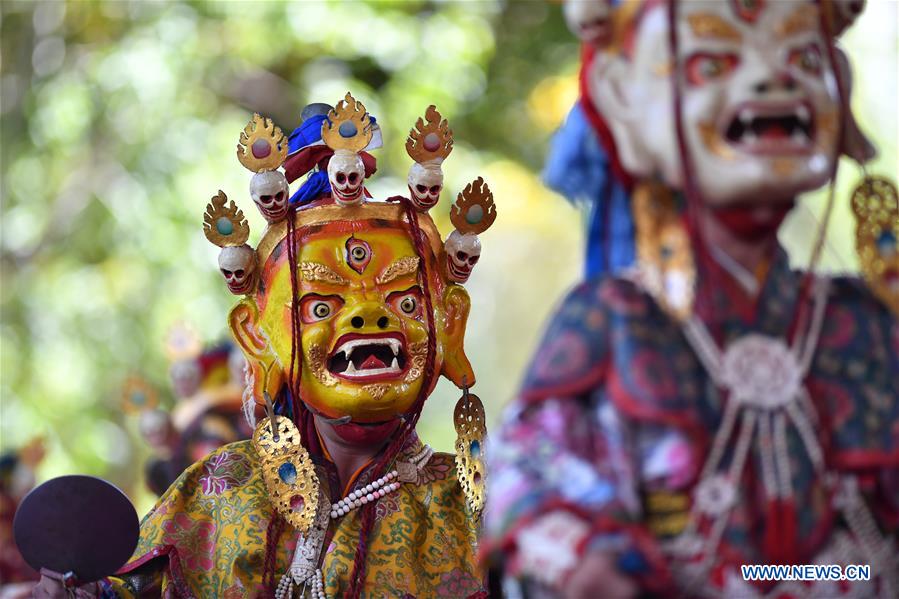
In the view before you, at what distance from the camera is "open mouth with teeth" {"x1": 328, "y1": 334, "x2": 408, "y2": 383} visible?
3.13m

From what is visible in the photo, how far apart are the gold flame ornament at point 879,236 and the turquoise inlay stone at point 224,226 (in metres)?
1.45

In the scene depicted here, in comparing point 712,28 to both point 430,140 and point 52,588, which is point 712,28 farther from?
point 52,588

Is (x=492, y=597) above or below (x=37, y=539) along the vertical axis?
below

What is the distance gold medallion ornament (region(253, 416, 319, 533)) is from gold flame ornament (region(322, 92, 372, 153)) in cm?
61

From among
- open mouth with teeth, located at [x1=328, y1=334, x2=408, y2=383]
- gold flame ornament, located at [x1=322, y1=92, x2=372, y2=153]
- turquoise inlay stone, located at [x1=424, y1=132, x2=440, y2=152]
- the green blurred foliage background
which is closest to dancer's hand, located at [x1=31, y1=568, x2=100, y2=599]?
open mouth with teeth, located at [x1=328, y1=334, x2=408, y2=383]

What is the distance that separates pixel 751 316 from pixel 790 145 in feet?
0.87

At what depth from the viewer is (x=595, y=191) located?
92.9 inches

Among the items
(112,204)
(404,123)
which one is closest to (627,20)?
(404,123)

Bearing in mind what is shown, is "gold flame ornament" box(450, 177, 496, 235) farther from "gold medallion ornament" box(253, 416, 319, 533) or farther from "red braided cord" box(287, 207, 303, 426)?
"gold medallion ornament" box(253, 416, 319, 533)

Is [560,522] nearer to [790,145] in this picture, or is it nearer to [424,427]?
[790,145]

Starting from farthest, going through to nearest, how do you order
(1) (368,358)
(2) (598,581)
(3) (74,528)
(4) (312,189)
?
(4) (312,189) < (1) (368,358) < (3) (74,528) < (2) (598,581)

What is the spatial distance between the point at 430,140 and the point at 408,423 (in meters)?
0.63

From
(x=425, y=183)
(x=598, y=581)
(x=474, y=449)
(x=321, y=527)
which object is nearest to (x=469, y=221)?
(x=425, y=183)

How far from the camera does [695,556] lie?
85.3 inches
